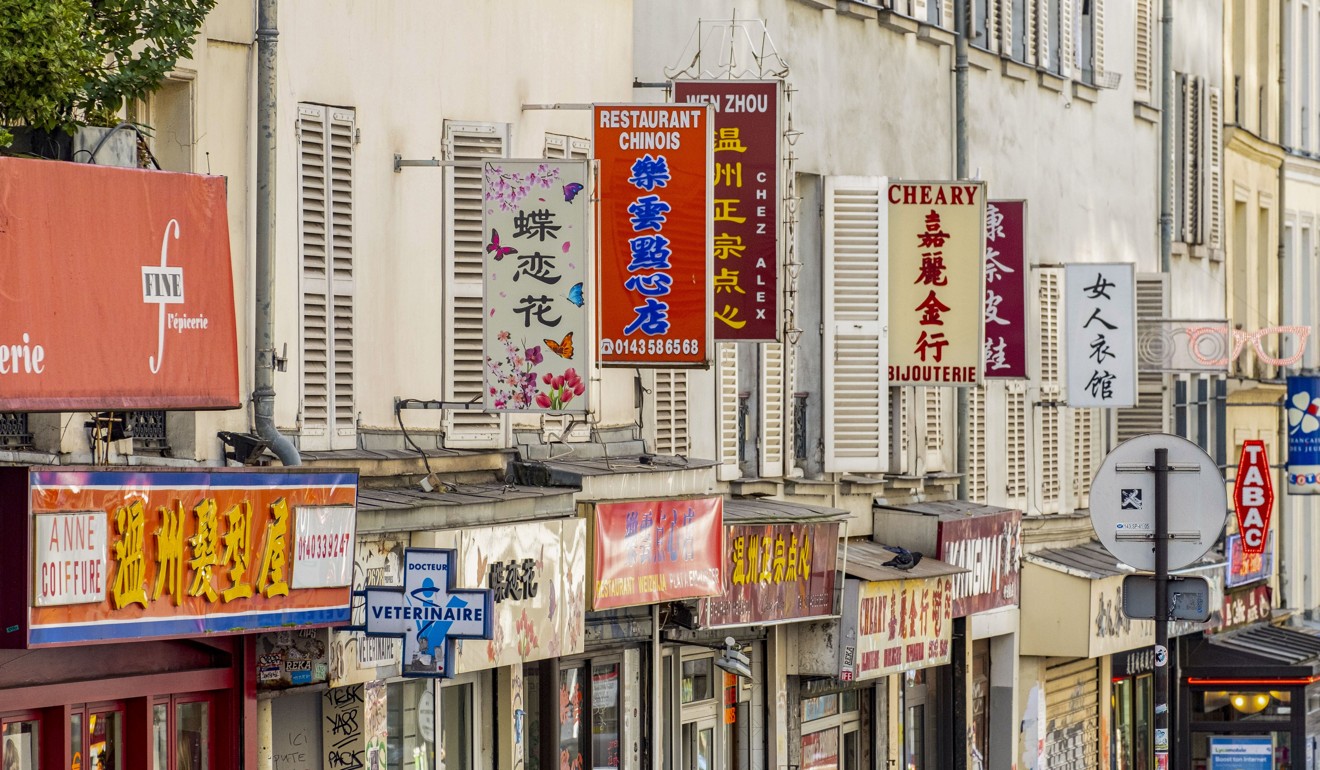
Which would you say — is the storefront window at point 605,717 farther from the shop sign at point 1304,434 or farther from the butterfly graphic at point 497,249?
the shop sign at point 1304,434

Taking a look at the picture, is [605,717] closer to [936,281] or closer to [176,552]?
[936,281]

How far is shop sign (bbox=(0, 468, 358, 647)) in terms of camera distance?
11648 millimetres

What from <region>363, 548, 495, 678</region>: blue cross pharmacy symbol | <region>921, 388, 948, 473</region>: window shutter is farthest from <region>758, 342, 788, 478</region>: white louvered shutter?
<region>363, 548, 495, 678</region>: blue cross pharmacy symbol

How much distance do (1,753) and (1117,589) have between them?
55.4 ft

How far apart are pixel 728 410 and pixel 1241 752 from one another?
11.6 metres

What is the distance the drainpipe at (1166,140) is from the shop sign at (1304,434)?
123 inches

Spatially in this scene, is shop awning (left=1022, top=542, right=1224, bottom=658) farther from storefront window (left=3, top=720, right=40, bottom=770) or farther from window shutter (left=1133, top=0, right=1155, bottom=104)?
storefront window (left=3, top=720, right=40, bottom=770)

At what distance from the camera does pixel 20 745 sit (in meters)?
12.6

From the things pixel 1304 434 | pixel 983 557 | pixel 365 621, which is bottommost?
pixel 983 557

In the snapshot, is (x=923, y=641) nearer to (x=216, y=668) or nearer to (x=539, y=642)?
(x=539, y=642)

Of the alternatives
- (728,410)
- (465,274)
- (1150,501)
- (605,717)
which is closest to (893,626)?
(728,410)

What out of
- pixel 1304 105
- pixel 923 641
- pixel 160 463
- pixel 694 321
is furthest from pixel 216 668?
pixel 1304 105

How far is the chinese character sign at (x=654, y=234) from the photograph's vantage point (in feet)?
54.0

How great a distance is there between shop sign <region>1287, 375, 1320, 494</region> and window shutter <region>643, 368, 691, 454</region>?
54.4ft
